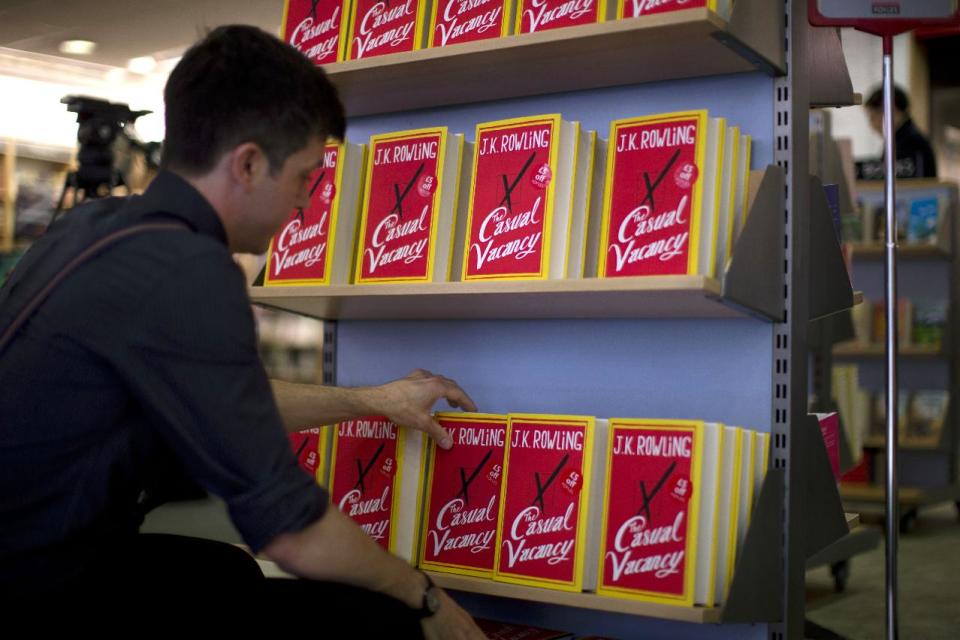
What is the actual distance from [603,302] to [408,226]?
1.42 ft

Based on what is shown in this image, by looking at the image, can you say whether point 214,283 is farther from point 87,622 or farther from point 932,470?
point 932,470

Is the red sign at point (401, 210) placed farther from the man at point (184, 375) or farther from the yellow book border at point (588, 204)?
the man at point (184, 375)

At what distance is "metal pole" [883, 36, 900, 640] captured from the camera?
6.73 feet

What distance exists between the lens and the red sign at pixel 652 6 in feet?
5.73

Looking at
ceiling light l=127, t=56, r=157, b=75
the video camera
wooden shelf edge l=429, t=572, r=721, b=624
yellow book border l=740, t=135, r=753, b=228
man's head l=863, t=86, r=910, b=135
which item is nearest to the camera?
wooden shelf edge l=429, t=572, r=721, b=624

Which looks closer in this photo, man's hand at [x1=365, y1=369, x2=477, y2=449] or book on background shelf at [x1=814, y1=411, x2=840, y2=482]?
man's hand at [x1=365, y1=369, x2=477, y2=449]

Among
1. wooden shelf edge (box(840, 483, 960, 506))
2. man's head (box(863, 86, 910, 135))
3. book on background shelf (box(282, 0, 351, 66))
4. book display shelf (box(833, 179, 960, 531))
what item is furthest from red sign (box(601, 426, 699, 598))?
man's head (box(863, 86, 910, 135))

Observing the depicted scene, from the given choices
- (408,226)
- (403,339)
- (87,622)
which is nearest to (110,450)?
(87,622)

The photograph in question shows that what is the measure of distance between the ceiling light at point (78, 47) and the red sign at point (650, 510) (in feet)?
21.5

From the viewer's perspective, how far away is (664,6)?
1.78 m

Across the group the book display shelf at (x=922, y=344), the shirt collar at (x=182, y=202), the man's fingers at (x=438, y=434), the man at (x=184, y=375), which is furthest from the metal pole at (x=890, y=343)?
the book display shelf at (x=922, y=344)

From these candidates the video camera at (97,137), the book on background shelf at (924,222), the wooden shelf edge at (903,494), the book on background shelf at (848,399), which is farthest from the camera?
the book on background shelf at (924,222)

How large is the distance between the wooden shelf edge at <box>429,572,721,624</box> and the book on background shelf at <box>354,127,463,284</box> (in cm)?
59

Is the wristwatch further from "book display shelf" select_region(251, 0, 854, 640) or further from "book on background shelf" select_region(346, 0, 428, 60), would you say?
"book on background shelf" select_region(346, 0, 428, 60)
